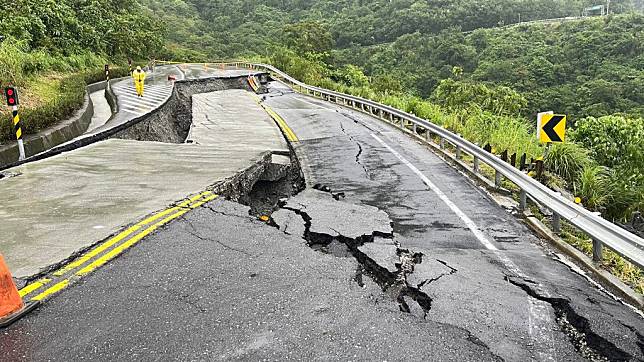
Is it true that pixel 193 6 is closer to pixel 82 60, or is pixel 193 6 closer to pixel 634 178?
pixel 82 60

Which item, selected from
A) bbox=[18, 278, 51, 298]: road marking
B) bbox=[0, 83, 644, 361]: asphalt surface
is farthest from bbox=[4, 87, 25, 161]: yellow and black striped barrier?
bbox=[18, 278, 51, 298]: road marking

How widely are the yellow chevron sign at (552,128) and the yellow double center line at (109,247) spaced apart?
6.40 meters

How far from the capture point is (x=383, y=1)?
11219 cm

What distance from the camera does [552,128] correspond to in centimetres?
954

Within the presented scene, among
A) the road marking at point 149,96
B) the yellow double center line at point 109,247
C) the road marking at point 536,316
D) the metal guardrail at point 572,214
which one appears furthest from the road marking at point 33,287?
the road marking at point 149,96

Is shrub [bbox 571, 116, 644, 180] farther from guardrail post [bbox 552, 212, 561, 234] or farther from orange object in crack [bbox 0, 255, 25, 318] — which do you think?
orange object in crack [bbox 0, 255, 25, 318]

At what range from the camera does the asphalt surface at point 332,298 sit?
12.5ft

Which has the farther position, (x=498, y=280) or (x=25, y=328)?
(x=498, y=280)

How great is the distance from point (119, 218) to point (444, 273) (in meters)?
4.12

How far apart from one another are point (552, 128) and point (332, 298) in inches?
271

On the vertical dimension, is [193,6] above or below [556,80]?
above

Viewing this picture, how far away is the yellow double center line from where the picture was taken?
4637 mm

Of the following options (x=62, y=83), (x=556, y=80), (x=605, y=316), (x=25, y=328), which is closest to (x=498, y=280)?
(x=605, y=316)

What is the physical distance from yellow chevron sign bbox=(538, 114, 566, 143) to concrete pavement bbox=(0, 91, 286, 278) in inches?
225
